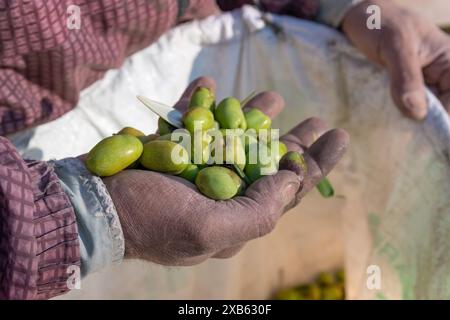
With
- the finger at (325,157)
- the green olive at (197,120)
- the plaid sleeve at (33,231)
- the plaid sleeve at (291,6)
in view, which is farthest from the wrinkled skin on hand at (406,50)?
the plaid sleeve at (33,231)

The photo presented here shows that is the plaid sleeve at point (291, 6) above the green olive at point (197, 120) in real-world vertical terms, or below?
above

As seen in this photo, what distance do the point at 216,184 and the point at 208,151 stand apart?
4.9 inches

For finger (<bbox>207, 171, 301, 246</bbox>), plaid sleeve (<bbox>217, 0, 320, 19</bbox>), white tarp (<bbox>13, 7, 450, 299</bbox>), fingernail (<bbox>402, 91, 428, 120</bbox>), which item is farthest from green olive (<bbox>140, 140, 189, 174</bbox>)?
plaid sleeve (<bbox>217, 0, 320, 19</bbox>)

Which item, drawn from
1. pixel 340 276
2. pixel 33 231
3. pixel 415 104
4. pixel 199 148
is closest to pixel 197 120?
pixel 199 148

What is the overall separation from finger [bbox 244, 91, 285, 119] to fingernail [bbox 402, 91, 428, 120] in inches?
10.9

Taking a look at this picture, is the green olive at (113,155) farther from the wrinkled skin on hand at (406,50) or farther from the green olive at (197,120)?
the wrinkled skin on hand at (406,50)

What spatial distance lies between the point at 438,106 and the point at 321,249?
884mm

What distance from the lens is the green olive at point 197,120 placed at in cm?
109

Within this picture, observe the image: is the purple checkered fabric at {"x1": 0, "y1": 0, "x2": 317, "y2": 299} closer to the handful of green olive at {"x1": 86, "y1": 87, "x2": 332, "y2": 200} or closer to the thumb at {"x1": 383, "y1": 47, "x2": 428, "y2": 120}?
the handful of green olive at {"x1": 86, "y1": 87, "x2": 332, "y2": 200}

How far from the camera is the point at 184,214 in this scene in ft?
3.01

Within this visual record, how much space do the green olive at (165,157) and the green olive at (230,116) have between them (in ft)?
0.52
